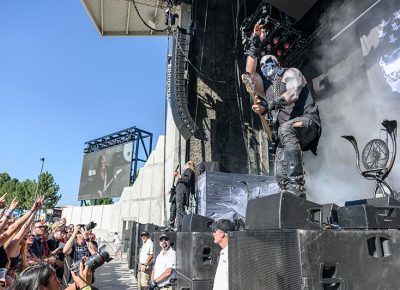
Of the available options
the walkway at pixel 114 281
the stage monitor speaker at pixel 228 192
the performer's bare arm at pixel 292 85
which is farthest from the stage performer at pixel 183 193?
the performer's bare arm at pixel 292 85

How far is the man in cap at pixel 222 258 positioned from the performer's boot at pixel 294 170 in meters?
1.08

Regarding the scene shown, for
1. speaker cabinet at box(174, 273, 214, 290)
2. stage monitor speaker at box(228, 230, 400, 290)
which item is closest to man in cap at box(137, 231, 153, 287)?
speaker cabinet at box(174, 273, 214, 290)

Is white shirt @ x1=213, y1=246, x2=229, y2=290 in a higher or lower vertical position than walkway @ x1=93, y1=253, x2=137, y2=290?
higher

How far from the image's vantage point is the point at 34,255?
5.67 m

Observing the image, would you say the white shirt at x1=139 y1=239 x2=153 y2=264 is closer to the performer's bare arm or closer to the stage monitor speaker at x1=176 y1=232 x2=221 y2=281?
the stage monitor speaker at x1=176 y1=232 x2=221 y2=281

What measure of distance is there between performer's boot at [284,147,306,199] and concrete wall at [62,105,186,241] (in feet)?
23.4

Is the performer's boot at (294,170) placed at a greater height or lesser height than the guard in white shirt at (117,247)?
greater

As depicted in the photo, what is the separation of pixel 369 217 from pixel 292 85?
1531mm

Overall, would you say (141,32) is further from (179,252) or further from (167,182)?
(179,252)

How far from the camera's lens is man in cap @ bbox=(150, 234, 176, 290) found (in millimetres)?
4867

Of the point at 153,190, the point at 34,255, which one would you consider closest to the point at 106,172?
the point at 153,190

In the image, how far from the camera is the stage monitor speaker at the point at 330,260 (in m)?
1.75

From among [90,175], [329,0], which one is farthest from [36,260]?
[90,175]

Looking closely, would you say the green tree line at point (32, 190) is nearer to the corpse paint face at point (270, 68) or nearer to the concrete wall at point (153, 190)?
the concrete wall at point (153, 190)
